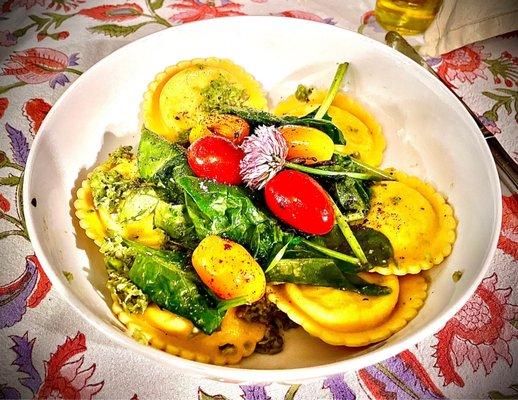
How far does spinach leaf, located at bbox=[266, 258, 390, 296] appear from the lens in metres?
1.60

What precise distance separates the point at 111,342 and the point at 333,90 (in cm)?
122

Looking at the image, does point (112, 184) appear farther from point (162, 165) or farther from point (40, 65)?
point (40, 65)

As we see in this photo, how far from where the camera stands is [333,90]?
2061mm

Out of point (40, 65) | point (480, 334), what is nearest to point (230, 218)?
point (480, 334)

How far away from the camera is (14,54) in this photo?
102 inches

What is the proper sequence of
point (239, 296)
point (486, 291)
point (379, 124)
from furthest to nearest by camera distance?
point (379, 124), point (486, 291), point (239, 296)

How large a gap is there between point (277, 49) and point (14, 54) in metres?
1.31

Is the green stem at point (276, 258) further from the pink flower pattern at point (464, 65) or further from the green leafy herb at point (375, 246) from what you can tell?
the pink flower pattern at point (464, 65)

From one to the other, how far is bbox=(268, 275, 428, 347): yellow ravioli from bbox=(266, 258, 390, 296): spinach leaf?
0.14 feet

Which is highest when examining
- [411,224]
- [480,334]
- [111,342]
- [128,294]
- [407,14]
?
[407,14]

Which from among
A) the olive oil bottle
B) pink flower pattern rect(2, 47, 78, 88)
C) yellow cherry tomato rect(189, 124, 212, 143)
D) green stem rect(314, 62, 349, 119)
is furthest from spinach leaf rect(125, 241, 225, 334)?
the olive oil bottle

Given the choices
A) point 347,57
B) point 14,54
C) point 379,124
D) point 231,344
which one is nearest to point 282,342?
point 231,344

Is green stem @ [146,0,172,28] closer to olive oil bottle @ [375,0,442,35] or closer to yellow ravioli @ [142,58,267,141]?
yellow ravioli @ [142,58,267,141]

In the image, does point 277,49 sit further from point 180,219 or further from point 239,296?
point 239,296
